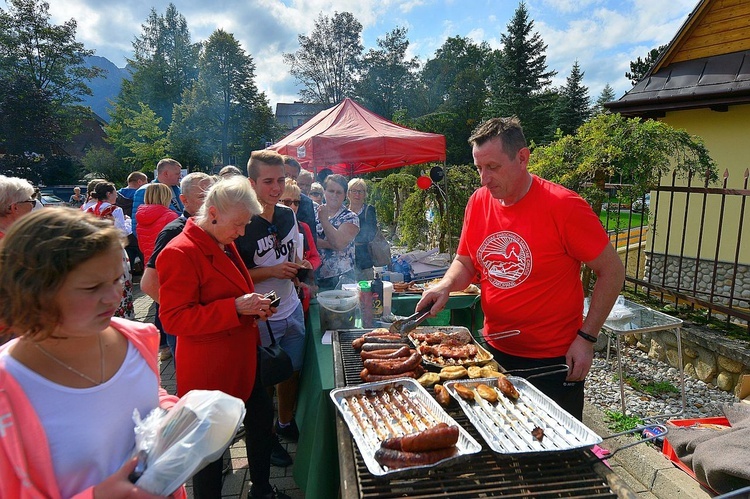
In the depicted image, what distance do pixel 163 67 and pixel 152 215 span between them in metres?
49.1

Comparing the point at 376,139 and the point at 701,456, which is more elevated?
the point at 376,139

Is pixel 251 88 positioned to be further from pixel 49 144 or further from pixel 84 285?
pixel 84 285

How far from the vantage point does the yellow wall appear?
7.18 m

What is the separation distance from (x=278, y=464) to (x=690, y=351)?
4.59 metres

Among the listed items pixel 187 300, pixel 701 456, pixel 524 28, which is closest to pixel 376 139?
pixel 187 300

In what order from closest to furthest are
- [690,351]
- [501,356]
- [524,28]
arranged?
1. [501,356]
2. [690,351]
3. [524,28]

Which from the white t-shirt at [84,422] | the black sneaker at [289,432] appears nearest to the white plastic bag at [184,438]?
the white t-shirt at [84,422]

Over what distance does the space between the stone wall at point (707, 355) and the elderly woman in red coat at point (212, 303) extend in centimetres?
459

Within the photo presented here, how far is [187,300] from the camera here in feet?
7.61

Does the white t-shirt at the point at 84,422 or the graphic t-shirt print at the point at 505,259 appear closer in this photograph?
the white t-shirt at the point at 84,422

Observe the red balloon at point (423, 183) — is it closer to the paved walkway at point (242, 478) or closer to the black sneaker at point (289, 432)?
the black sneaker at point (289, 432)

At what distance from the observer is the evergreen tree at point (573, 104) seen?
113 ft

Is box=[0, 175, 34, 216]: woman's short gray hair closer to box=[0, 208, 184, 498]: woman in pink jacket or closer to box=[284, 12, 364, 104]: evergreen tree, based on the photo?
box=[0, 208, 184, 498]: woman in pink jacket

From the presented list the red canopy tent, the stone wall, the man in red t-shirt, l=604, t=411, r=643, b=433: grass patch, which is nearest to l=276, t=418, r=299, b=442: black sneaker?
the man in red t-shirt
